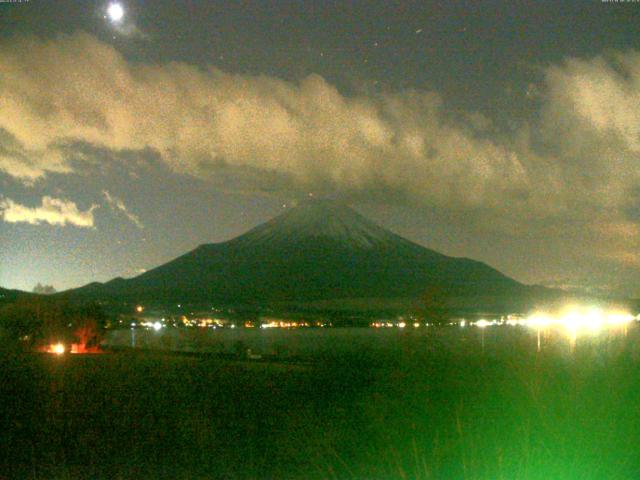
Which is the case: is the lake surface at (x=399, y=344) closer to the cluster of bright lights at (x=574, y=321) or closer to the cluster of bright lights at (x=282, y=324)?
the cluster of bright lights at (x=574, y=321)

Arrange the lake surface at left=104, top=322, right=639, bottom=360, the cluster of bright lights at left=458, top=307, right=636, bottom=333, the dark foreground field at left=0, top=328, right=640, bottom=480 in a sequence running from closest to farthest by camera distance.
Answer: the dark foreground field at left=0, top=328, right=640, bottom=480 < the lake surface at left=104, top=322, right=639, bottom=360 < the cluster of bright lights at left=458, top=307, right=636, bottom=333

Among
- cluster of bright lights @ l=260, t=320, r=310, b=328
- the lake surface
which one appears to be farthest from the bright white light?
cluster of bright lights @ l=260, t=320, r=310, b=328

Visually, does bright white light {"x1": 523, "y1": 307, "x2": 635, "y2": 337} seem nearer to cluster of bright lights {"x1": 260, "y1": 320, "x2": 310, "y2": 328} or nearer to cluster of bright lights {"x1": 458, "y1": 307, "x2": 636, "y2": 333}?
cluster of bright lights {"x1": 458, "y1": 307, "x2": 636, "y2": 333}

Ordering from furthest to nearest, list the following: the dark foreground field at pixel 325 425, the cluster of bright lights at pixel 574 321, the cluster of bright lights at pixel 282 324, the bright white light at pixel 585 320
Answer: the cluster of bright lights at pixel 282 324 < the cluster of bright lights at pixel 574 321 < the bright white light at pixel 585 320 < the dark foreground field at pixel 325 425

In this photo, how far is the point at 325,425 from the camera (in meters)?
14.0

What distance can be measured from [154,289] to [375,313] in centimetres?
5141

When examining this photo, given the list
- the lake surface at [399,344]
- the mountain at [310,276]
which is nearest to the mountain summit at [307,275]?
the mountain at [310,276]

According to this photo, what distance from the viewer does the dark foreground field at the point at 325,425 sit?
10367mm

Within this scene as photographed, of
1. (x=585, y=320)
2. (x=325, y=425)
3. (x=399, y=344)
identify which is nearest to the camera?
(x=325, y=425)

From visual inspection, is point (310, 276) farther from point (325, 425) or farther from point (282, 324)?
point (325, 425)

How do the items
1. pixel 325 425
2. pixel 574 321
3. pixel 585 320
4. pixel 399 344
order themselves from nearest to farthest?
1. pixel 325 425
2. pixel 399 344
3. pixel 574 321
4. pixel 585 320

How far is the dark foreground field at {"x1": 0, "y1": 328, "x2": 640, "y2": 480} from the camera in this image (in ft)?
34.0

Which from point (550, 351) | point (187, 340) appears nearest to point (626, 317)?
point (187, 340)

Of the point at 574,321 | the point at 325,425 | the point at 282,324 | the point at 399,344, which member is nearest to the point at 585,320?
the point at 574,321
